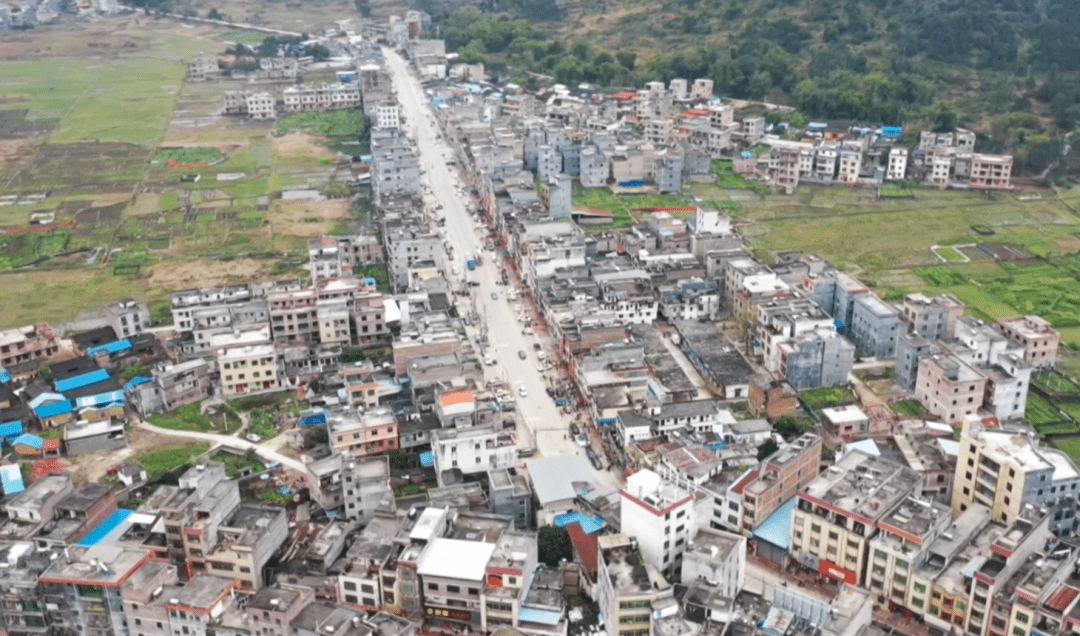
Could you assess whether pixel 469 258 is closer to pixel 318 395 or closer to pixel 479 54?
pixel 318 395

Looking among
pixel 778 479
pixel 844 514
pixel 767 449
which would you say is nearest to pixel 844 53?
pixel 767 449

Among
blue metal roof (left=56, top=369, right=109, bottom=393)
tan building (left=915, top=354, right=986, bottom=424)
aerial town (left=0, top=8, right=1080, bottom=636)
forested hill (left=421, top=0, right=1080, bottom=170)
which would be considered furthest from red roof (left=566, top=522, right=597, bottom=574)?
forested hill (left=421, top=0, right=1080, bottom=170)

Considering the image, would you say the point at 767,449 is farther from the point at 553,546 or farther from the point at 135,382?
the point at 135,382

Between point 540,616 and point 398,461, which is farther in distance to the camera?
point 398,461

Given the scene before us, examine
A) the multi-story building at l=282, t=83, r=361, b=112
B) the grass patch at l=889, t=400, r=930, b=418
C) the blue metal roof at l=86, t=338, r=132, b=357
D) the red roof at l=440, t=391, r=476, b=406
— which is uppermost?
the multi-story building at l=282, t=83, r=361, b=112

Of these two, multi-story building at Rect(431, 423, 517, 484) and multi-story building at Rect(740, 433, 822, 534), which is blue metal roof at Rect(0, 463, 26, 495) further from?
multi-story building at Rect(740, 433, 822, 534)

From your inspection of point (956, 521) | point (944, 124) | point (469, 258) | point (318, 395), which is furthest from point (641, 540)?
point (944, 124)
